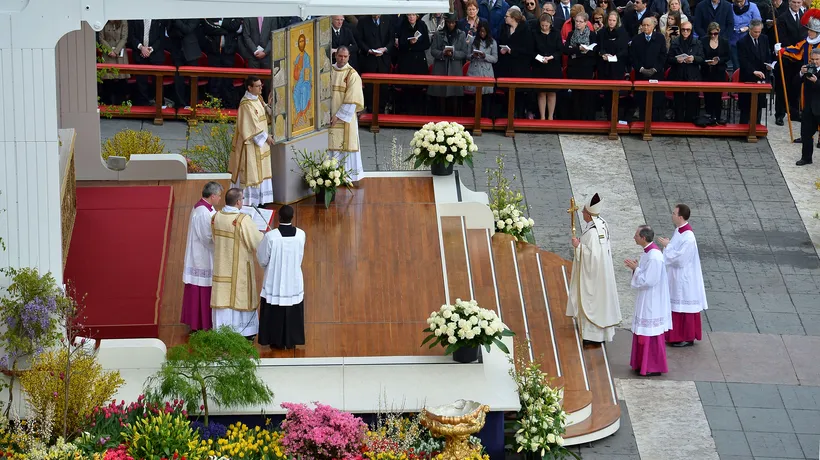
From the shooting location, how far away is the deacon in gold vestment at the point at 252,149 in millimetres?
15867

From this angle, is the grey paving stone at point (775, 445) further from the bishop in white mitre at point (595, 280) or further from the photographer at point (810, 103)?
the photographer at point (810, 103)

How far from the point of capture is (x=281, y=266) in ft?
43.9

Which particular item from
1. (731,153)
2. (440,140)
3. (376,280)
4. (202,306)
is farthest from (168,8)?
(731,153)

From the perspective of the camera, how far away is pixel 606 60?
21297 millimetres

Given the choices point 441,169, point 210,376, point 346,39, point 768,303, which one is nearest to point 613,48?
point 346,39

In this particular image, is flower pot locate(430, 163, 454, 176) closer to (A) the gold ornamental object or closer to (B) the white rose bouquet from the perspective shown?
(B) the white rose bouquet

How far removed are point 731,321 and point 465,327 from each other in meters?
4.58

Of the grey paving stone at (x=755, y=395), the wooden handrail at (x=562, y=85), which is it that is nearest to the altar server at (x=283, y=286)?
the grey paving stone at (x=755, y=395)

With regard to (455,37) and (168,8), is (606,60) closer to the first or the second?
(455,37)

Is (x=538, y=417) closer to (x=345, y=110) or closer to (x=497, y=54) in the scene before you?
(x=345, y=110)

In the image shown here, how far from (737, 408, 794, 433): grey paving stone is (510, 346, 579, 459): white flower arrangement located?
78.9 inches

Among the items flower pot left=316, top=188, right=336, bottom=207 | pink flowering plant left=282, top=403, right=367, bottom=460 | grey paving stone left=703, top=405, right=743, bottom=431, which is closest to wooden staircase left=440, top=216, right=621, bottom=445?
grey paving stone left=703, top=405, right=743, bottom=431

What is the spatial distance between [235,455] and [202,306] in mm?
2048

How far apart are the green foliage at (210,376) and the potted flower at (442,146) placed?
4842mm
